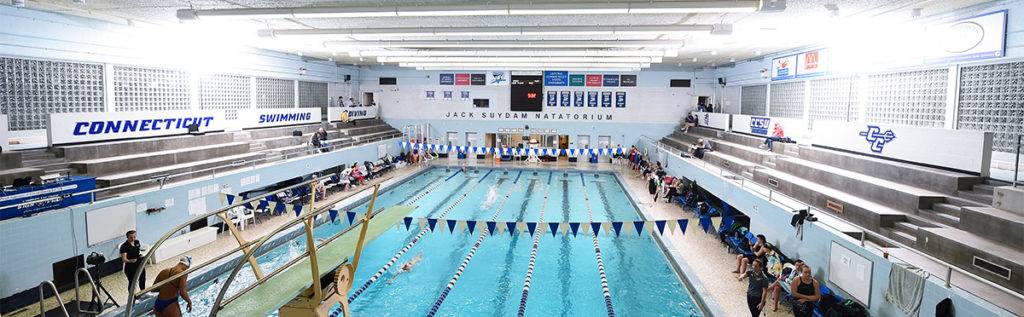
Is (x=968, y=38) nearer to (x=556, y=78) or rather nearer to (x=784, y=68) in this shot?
(x=784, y=68)

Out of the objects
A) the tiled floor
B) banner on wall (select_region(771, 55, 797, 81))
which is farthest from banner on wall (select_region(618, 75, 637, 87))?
the tiled floor

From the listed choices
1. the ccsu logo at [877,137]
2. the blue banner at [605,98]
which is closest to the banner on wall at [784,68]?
the ccsu logo at [877,137]

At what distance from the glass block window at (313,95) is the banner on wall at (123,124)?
6085 millimetres

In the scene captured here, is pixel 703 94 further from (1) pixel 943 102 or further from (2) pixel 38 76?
(2) pixel 38 76

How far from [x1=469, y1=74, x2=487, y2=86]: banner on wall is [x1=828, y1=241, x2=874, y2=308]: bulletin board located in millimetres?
19065

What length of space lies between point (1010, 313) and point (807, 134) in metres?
8.73

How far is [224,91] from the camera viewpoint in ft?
51.8

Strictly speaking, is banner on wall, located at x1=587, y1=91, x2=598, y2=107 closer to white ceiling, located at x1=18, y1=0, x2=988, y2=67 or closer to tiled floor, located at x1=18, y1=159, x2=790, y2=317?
tiled floor, located at x1=18, y1=159, x2=790, y2=317

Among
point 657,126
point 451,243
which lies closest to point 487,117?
point 657,126

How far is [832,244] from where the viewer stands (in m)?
7.04

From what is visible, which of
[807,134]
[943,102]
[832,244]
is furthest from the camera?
[807,134]

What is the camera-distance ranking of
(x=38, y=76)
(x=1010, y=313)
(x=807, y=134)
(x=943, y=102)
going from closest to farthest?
1. (x=1010, y=313)
2. (x=943, y=102)
3. (x=38, y=76)
4. (x=807, y=134)

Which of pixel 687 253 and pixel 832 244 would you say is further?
pixel 687 253

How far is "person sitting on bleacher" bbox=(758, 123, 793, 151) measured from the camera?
13.5m
